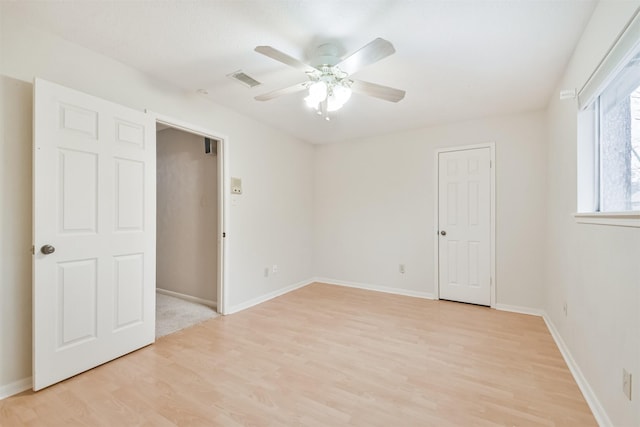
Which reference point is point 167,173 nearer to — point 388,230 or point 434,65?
point 388,230

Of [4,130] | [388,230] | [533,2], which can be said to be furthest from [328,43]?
[388,230]

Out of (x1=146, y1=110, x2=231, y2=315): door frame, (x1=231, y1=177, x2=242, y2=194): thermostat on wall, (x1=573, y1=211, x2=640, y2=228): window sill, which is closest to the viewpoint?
(x1=573, y1=211, x2=640, y2=228): window sill

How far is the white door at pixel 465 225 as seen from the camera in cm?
364

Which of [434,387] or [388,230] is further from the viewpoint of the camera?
[388,230]

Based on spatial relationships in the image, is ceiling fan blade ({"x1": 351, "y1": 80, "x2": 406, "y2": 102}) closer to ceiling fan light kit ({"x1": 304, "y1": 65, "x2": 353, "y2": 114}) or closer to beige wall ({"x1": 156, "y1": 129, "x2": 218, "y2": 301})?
ceiling fan light kit ({"x1": 304, "y1": 65, "x2": 353, "y2": 114})

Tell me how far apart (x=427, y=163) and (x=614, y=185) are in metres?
2.36

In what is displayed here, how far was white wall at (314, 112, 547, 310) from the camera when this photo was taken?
3.40 meters

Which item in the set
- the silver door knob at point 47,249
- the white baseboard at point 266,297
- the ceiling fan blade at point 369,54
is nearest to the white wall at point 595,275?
the ceiling fan blade at point 369,54

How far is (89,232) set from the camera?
2119 mm

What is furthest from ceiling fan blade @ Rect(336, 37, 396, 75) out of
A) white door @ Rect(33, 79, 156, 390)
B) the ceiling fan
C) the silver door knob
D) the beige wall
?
the beige wall

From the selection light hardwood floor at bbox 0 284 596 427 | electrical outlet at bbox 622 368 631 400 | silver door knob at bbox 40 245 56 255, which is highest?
silver door knob at bbox 40 245 56 255

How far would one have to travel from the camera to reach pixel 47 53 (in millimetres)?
1974

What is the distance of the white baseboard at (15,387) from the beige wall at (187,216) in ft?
6.07

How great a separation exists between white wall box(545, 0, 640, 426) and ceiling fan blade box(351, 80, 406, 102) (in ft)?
3.72
